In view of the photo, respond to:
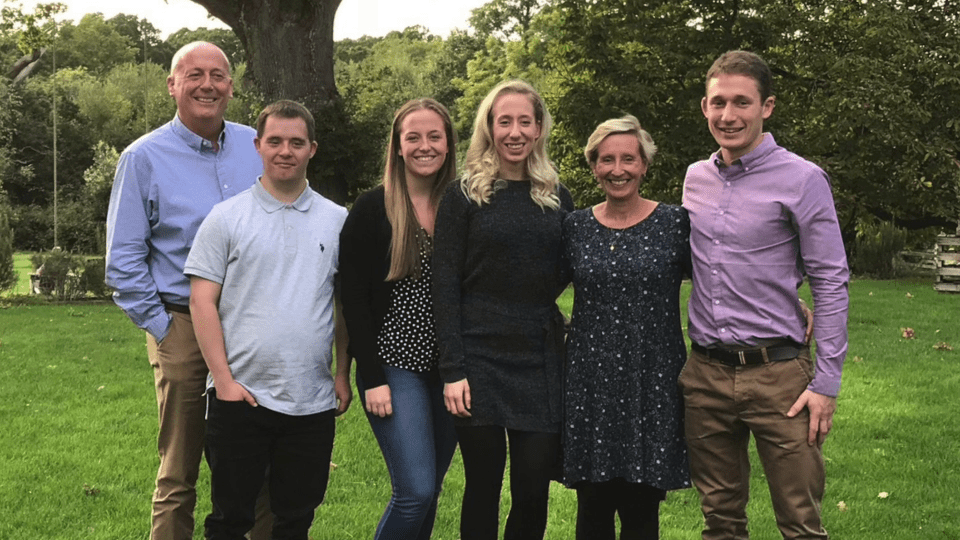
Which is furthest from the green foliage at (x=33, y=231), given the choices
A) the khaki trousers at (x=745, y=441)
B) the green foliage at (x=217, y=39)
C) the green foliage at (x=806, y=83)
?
the khaki trousers at (x=745, y=441)

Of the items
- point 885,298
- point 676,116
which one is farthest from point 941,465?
point 676,116

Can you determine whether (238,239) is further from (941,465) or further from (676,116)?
(676,116)

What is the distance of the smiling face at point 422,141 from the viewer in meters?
3.74

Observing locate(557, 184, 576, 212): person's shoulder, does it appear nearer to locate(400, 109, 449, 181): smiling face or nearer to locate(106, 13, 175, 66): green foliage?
locate(400, 109, 449, 181): smiling face

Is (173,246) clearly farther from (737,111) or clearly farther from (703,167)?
(737,111)

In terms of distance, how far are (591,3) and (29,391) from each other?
1615cm

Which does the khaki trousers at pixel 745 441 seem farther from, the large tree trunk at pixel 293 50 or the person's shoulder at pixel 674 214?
the large tree trunk at pixel 293 50

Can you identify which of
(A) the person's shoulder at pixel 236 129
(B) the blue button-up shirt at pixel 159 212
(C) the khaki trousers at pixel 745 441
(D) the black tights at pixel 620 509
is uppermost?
(A) the person's shoulder at pixel 236 129

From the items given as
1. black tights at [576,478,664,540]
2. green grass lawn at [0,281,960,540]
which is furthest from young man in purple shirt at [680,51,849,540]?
green grass lawn at [0,281,960,540]

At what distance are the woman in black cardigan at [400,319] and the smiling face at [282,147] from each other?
1.03 feet

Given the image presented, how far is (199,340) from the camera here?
3.66m

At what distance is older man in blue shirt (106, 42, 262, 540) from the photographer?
3.96 metres

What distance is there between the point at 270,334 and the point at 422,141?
1007 mm

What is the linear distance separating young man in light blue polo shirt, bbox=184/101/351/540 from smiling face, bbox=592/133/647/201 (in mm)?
1175
